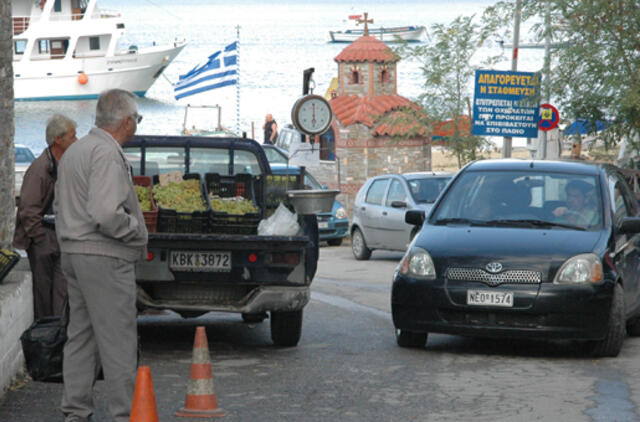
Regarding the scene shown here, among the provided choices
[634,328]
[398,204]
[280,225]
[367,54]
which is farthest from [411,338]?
[367,54]

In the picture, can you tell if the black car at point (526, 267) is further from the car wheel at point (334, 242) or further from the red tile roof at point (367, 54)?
the red tile roof at point (367, 54)

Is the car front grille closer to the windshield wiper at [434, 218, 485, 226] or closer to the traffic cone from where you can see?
the windshield wiper at [434, 218, 485, 226]

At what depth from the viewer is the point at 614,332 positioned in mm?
9609

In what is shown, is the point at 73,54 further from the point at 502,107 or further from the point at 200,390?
the point at 200,390

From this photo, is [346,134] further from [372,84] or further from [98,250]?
[98,250]

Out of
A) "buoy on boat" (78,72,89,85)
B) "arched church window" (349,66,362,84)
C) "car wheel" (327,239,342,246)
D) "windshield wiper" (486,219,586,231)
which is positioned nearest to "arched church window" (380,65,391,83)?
"arched church window" (349,66,362,84)

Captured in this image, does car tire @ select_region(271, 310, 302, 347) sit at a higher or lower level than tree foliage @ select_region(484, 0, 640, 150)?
lower

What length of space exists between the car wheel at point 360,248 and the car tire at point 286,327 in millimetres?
11394

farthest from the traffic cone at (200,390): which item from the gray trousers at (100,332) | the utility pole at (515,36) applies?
the utility pole at (515,36)

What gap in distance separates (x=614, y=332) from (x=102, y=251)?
490 cm

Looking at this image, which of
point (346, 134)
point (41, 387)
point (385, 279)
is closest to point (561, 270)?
point (41, 387)

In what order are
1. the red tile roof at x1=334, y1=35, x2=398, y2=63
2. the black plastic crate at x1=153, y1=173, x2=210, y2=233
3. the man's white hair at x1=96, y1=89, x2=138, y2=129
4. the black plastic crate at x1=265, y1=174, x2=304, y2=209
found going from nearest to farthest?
the man's white hair at x1=96, y1=89, x2=138, y2=129 → the black plastic crate at x1=153, y1=173, x2=210, y2=233 → the black plastic crate at x1=265, y1=174, x2=304, y2=209 → the red tile roof at x1=334, y1=35, x2=398, y2=63

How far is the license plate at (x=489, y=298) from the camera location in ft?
31.0

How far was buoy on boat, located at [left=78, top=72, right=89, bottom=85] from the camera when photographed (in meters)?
98.1
